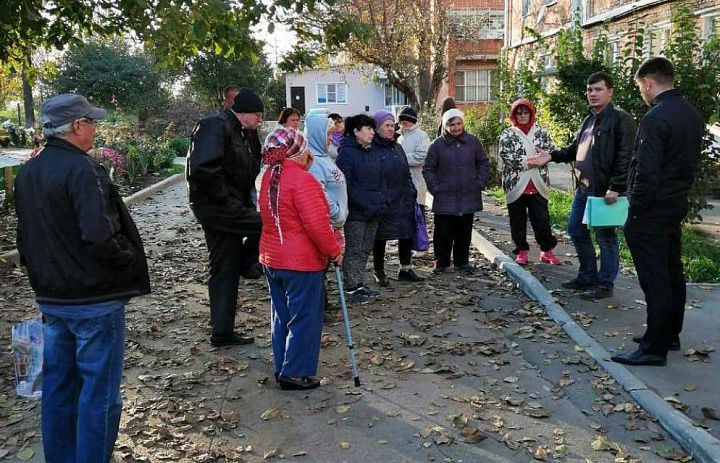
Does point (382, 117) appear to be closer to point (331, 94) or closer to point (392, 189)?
point (392, 189)

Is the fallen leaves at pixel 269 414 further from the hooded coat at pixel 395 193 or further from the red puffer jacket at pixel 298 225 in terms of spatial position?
the hooded coat at pixel 395 193

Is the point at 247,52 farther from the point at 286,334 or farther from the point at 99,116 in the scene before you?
the point at 99,116

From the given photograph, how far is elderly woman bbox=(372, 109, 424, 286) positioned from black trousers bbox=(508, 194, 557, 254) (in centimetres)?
149

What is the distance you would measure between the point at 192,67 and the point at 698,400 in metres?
40.3

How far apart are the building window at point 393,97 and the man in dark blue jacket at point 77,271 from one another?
49.9m

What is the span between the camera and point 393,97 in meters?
53.4

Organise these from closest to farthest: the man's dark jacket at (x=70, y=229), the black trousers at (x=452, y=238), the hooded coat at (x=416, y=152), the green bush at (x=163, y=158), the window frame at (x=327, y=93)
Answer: the man's dark jacket at (x=70, y=229), the black trousers at (x=452, y=238), the hooded coat at (x=416, y=152), the green bush at (x=163, y=158), the window frame at (x=327, y=93)

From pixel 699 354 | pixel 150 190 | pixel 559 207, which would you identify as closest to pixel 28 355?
pixel 699 354

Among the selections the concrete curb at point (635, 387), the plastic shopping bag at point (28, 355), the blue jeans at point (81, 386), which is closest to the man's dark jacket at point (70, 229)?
the blue jeans at point (81, 386)

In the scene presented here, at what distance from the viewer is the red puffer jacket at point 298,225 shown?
4855mm

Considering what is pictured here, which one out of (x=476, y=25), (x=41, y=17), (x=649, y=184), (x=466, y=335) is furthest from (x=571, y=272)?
(x=476, y=25)

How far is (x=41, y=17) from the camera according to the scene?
9227mm

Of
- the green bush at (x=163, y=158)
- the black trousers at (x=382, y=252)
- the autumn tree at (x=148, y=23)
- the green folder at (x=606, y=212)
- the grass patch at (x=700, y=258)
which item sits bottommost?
the grass patch at (x=700, y=258)

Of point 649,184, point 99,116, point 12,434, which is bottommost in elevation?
point 12,434
